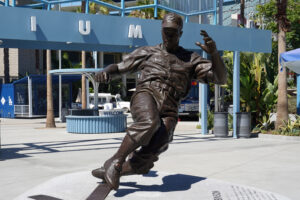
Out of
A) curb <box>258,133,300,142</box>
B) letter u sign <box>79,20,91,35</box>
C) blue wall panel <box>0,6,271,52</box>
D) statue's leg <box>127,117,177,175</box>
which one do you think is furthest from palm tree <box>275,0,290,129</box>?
statue's leg <box>127,117,177,175</box>

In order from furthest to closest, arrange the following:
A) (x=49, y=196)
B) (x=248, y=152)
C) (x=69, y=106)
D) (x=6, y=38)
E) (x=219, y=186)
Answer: (x=69, y=106) → (x=248, y=152) → (x=6, y=38) → (x=219, y=186) → (x=49, y=196)

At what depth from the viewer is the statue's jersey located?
4762mm

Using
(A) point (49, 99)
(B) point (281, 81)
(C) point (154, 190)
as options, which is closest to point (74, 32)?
(C) point (154, 190)

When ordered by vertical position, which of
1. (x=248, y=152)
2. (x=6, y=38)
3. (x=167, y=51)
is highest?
(x=6, y=38)

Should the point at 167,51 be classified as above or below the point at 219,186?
above

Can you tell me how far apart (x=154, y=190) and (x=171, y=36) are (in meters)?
1.87

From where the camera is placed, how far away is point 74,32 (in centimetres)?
949

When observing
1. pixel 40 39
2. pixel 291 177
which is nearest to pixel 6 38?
pixel 40 39

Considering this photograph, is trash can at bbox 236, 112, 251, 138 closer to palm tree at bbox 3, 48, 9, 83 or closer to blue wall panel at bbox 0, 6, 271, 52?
blue wall panel at bbox 0, 6, 271, 52

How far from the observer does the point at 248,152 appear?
9.80m

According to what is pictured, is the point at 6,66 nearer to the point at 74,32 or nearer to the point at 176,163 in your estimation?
the point at 74,32

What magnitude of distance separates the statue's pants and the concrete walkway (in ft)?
1.45

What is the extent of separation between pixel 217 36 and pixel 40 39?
537 cm

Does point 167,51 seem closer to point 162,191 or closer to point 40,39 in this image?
point 162,191
